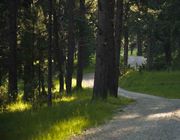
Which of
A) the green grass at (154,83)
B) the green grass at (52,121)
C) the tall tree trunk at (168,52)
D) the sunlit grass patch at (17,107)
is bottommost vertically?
the green grass at (154,83)

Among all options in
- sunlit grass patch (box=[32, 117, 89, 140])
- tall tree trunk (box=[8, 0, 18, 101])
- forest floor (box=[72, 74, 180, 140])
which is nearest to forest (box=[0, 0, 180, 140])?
tall tree trunk (box=[8, 0, 18, 101])

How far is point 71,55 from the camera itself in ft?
110

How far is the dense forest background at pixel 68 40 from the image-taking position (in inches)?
874

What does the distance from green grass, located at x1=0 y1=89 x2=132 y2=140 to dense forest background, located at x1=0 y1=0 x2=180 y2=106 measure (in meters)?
3.28

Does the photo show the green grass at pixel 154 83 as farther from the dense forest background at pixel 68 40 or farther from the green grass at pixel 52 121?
the green grass at pixel 52 121

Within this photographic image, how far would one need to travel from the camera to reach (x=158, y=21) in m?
52.0

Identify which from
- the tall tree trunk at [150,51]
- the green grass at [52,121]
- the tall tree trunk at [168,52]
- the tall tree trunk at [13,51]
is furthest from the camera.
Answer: the tall tree trunk at [168,52]

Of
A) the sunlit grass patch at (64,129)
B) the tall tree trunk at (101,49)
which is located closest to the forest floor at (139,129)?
the sunlit grass patch at (64,129)

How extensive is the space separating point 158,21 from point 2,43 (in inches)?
1009

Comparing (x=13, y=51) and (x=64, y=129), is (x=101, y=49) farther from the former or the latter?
(x=64, y=129)

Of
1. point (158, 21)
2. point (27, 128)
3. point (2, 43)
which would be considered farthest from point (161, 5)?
point (27, 128)

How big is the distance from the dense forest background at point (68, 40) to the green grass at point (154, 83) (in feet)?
16.1

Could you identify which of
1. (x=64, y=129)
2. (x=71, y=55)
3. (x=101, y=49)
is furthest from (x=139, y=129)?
(x=71, y=55)

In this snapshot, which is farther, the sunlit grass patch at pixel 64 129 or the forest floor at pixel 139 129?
the sunlit grass patch at pixel 64 129
